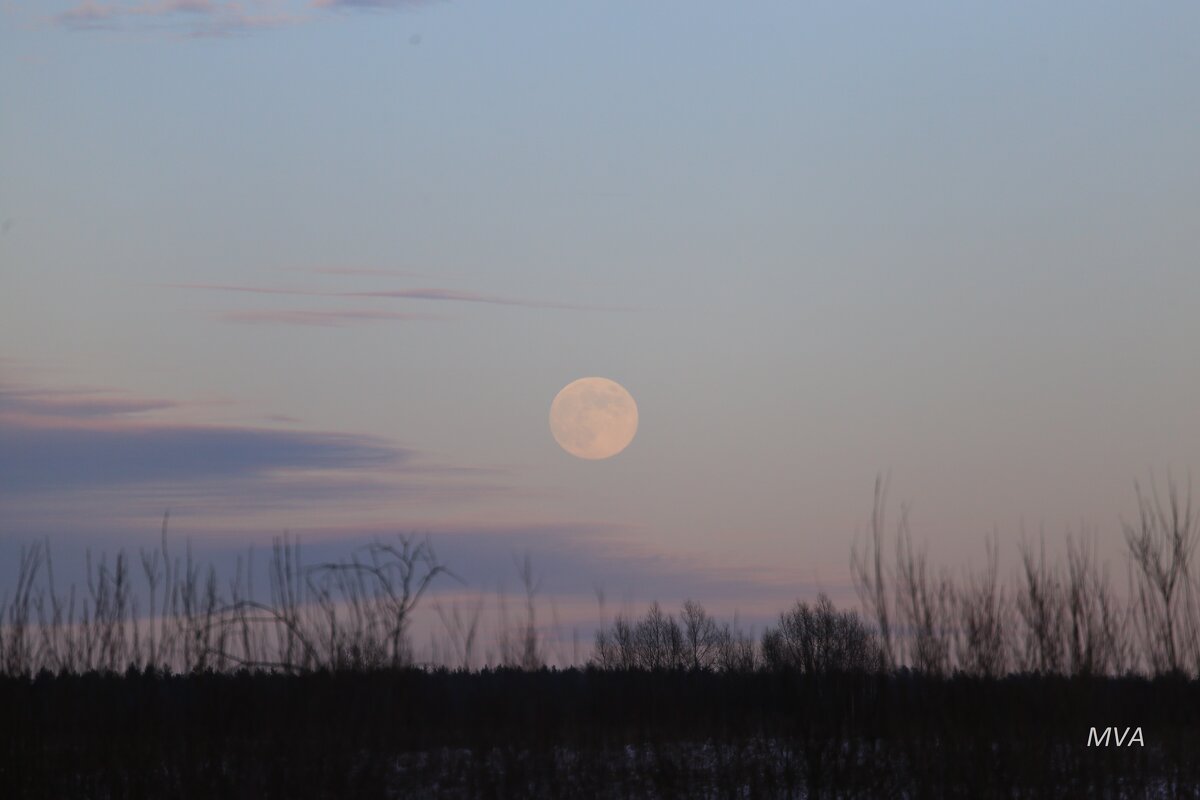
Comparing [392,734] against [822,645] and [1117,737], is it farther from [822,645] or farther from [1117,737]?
[822,645]

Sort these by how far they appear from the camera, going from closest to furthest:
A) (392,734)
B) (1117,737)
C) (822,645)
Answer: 1. (392,734)
2. (1117,737)
3. (822,645)

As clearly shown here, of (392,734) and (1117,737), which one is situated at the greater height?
(392,734)

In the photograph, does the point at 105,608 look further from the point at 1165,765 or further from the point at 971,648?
the point at 1165,765

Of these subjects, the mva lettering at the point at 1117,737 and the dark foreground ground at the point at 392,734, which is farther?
the mva lettering at the point at 1117,737

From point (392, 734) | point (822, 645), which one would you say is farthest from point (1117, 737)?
point (822, 645)

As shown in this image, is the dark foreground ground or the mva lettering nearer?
the dark foreground ground

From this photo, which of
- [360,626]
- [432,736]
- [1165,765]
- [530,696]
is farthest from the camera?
[432,736]

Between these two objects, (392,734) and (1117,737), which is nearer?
(392,734)

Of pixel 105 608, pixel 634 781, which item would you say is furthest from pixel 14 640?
pixel 634 781

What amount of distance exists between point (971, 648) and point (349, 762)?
17.0 ft

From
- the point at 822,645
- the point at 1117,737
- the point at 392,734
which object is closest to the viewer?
the point at 392,734

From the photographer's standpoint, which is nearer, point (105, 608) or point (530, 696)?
point (105, 608)

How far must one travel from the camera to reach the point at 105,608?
10.5 metres

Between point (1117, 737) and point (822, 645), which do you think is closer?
point (1117, 737)
